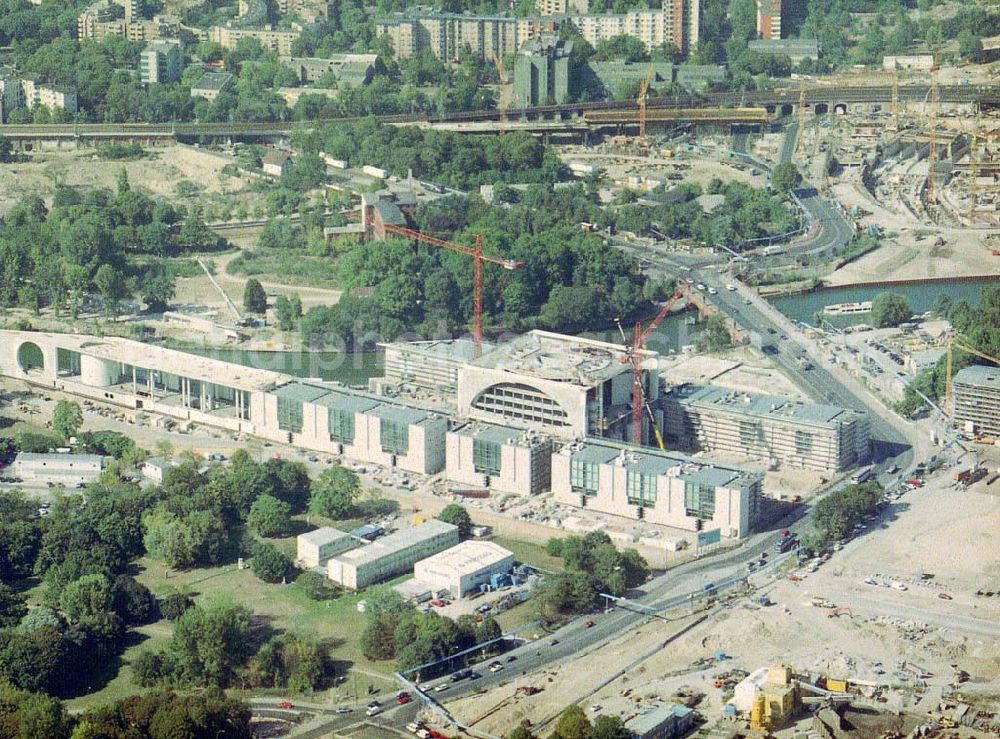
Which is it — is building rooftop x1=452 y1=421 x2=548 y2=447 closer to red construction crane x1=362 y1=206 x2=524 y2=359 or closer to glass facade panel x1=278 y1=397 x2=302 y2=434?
glass facade panel x1=278 y1=397 x2=302 y2=434

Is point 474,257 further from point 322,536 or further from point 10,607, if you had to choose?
point 10,607

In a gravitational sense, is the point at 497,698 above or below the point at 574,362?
below

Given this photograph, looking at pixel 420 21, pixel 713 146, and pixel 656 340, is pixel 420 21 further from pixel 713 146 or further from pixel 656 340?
pixel 656 340

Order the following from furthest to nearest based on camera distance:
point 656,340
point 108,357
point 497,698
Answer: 1. point 656,340
2. point 108,357
3. point 497,698

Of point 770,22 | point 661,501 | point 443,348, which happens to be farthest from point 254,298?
point 770,22

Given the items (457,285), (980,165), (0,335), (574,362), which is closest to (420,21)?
(980,165)

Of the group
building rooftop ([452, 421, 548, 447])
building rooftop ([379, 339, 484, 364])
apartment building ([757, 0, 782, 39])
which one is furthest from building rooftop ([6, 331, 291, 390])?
apartment building ([757, 0, 782, 39])
